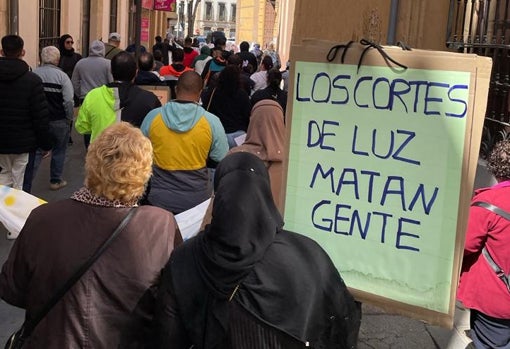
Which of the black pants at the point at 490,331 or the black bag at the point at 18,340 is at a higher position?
the black bag at the point at 18,340

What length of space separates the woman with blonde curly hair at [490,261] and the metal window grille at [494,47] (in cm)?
316

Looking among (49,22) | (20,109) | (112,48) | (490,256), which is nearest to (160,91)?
(20,109)

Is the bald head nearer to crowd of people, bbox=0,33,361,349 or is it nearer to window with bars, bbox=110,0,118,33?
crowd of people, bbox=0,33,361,349

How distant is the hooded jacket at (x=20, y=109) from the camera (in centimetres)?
602

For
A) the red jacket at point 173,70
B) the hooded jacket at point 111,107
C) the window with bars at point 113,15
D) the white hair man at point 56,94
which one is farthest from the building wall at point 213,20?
the hooded jacket at point 111,107

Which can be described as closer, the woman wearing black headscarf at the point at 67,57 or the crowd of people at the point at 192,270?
the crowd of people at the point at 192,270

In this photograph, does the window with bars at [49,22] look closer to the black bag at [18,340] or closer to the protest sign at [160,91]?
the protest sign at [160,91]

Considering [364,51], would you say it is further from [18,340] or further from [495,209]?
[18,340]

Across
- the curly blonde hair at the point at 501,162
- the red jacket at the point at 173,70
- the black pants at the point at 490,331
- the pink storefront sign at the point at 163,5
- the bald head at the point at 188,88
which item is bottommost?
the black pants at the point at 490,331

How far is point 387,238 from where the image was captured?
263 centimetres

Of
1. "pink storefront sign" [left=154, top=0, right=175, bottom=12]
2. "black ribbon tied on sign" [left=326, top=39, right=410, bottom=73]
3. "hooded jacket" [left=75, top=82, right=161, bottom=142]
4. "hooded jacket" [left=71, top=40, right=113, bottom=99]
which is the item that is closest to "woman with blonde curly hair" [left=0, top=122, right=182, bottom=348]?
"black ribbon tied on sign" [left=326, top=39, right=410, bottom=73]

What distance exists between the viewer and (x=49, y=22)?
598 inches

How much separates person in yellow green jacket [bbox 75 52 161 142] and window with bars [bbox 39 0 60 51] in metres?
9.37

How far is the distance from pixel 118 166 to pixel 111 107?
118 inches
